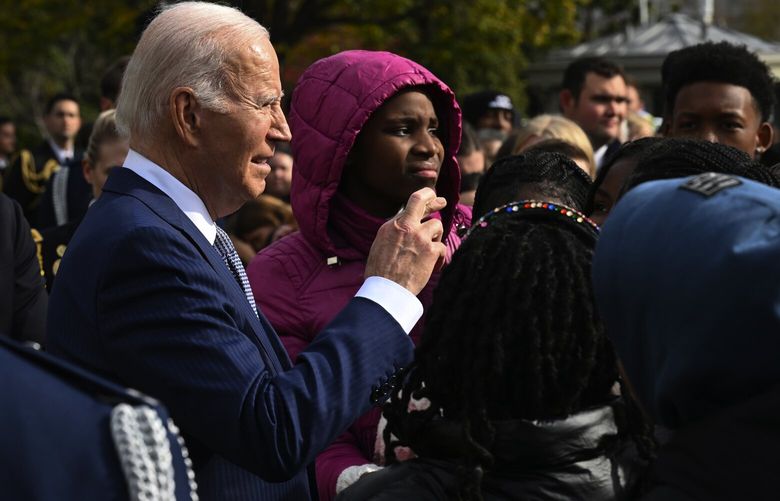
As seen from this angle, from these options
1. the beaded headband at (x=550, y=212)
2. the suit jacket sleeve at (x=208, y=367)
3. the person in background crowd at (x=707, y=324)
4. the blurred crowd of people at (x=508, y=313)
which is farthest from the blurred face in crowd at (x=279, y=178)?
the person in background crowd at (x=707, y=324)

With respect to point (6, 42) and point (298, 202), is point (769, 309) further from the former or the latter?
point (6, 42)

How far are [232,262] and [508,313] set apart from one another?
0.85 m

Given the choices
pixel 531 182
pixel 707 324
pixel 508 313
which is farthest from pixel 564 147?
pixel 707 324

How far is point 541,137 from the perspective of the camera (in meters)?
5.63

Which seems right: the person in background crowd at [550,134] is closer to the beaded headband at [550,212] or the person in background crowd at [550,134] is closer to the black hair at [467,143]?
the black hair at [467,143]

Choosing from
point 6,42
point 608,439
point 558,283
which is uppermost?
point 558,283

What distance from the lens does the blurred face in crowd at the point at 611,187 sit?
3.26m

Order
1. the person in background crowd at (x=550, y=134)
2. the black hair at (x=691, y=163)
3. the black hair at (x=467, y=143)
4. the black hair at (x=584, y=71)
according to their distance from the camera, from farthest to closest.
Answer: the black hair at (x=584, y=71)
the black hair at (x=467, y=143)
the person in background crowd at (x=550, y=134)
the black hair at (x=691, y=163)

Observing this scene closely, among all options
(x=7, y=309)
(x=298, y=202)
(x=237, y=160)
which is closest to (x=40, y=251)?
(x=7, y=309)

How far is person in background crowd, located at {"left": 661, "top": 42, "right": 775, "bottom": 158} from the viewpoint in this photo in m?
4.51

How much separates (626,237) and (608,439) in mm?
555

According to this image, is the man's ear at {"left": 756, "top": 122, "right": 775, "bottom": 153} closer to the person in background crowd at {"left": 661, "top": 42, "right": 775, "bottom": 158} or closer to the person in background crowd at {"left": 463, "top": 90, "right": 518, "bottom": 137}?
the person in background crowd at {"left": 661, "top": 42, "right": 775, "bottom": 158}

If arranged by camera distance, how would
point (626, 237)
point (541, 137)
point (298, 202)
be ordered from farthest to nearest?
point (541, 137), point (298, 202), point (626, 237)

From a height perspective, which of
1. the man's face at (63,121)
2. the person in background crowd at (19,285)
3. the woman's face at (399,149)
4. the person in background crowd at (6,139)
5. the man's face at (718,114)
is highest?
the woman's face at (399,149)
